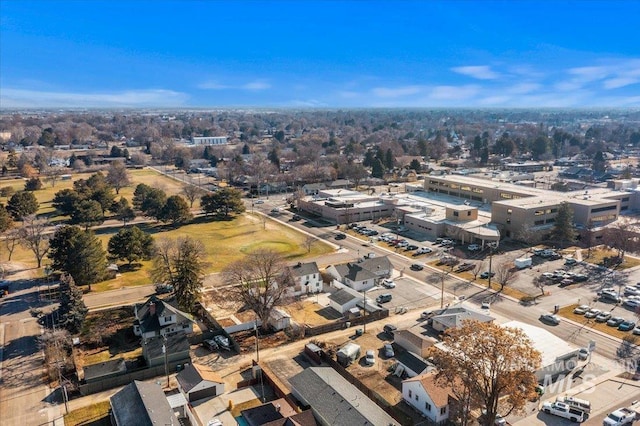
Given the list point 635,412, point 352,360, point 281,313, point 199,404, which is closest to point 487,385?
point 635,412

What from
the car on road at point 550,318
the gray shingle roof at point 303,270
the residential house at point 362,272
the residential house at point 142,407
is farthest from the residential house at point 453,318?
the residential house at point 142,407

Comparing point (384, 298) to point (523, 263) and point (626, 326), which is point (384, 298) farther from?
point (626, 326)

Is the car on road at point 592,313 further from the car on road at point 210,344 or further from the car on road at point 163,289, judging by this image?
the car on road at point 163,289


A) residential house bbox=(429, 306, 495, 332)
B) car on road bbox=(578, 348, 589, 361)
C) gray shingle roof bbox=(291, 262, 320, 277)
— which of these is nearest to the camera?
car on road bbox=(578, 348, 589, 361)

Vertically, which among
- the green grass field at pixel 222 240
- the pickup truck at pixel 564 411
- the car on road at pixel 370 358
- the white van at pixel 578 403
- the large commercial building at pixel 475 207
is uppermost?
the large commercial building at pixel 475 207

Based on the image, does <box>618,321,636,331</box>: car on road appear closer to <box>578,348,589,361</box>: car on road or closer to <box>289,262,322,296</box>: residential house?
<box>578,348,589,361</box>: car on road

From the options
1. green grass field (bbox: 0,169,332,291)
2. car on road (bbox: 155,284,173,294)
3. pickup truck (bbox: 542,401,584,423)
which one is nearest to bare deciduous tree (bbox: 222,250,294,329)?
car on road (bbox: 155,284,173,294)
